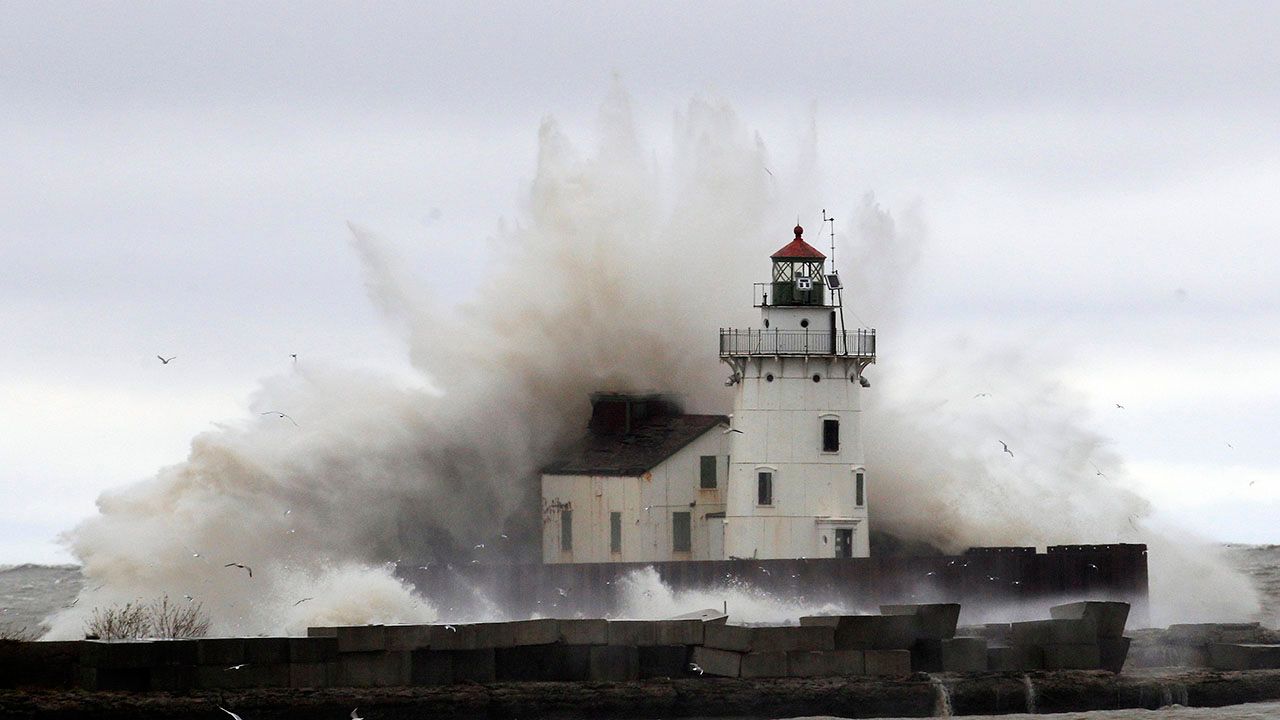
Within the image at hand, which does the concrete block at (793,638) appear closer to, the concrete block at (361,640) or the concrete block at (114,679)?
the concrete block at (361,640)

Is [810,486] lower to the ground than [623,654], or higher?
higher

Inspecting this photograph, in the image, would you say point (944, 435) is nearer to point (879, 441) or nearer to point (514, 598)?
point (879, 441)

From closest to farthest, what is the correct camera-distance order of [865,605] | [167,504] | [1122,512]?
1. [865,605]
2. [167,504]
3. [1122,512]

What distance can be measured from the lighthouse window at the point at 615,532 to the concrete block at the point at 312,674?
39.8ft

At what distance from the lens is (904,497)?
168 feet

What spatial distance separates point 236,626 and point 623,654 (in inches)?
364

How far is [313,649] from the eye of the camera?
35.7 meters

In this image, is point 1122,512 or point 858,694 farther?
point 1122,512

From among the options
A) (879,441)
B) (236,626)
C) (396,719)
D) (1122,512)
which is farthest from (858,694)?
(1122,512)

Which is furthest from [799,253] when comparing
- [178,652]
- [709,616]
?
[178,652]

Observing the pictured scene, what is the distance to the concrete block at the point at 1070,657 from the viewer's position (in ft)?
128

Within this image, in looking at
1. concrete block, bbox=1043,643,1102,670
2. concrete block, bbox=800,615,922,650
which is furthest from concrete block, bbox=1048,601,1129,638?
concrete block, bbox=800,615,922,650

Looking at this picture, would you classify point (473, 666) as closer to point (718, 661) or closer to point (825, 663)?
point (718, 661)

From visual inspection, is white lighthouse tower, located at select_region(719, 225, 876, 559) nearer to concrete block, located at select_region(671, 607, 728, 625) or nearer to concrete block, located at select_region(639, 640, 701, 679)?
concrete block, located at select_region(671, 607, 728, 625)
